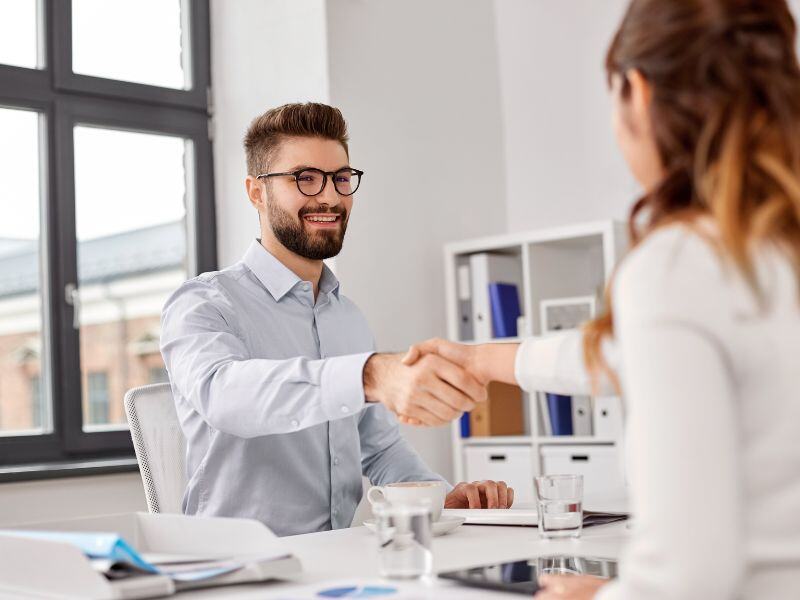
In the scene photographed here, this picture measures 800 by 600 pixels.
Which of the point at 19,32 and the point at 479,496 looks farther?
the point at 19,32

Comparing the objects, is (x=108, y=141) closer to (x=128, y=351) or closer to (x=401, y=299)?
(x=128, y=351)

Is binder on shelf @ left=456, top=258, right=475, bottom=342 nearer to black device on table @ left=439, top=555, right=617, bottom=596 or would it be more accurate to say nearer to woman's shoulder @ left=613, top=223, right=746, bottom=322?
black device on table @ left=439, top=555, right=617, bottom=596

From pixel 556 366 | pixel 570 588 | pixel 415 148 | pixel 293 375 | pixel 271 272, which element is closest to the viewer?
A: pixel 570 588

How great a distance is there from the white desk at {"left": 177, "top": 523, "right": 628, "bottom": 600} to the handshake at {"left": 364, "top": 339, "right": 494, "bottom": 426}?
201mm

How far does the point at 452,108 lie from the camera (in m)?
4.18

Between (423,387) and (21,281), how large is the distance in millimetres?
2302

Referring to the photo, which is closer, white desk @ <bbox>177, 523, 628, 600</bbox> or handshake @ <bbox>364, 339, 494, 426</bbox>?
white desk @ <bbox>177, 523, 628, 600</bbox>

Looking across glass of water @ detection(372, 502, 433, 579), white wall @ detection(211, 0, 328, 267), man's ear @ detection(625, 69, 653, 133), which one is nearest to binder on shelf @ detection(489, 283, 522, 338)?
white wall @ detection(211, 0, 328, 267)

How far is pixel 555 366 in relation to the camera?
4.39 ft

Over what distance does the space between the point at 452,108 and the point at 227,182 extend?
3.07 ft

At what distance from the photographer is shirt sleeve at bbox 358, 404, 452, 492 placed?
235 cm

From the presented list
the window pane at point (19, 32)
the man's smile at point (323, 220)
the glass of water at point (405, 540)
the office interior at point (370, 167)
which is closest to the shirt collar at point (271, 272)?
the man's smile at point (323, 220)

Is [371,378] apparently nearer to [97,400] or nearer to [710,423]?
[710,423]

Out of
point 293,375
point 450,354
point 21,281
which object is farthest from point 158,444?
point 21,281
